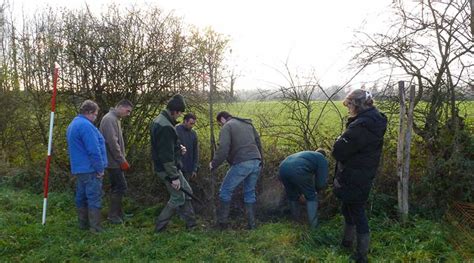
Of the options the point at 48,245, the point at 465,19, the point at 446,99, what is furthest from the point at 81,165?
the point at 465,19

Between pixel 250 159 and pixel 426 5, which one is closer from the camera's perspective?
pixel 250 159

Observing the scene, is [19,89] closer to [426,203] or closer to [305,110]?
[305,110]

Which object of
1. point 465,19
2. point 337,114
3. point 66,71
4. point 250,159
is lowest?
point 250,159

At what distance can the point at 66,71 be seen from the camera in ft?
29.9

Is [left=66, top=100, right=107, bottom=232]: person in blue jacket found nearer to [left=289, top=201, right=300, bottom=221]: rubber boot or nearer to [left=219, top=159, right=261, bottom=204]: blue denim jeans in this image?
[left=219, top=159, right=261, bottom=204]: blue denim jeans

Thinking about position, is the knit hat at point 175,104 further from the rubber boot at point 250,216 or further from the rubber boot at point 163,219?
the rubber boot at point 250,216

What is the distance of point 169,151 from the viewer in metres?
5.76

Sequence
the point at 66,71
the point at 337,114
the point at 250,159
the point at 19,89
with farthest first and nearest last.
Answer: the point at 19,89, the point at 66,71, the point at 337,114, the point at 250,159

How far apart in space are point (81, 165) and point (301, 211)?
335 centimetres

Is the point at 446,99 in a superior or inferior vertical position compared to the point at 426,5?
inferior

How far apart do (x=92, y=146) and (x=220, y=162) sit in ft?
5.84

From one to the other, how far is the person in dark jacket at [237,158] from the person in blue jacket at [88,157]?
1590 millimetres

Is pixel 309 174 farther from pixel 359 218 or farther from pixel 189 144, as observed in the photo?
pixel 189 144

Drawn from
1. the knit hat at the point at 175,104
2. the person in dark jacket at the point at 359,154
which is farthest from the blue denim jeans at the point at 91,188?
the person in dark jacket at the point at 359,154
